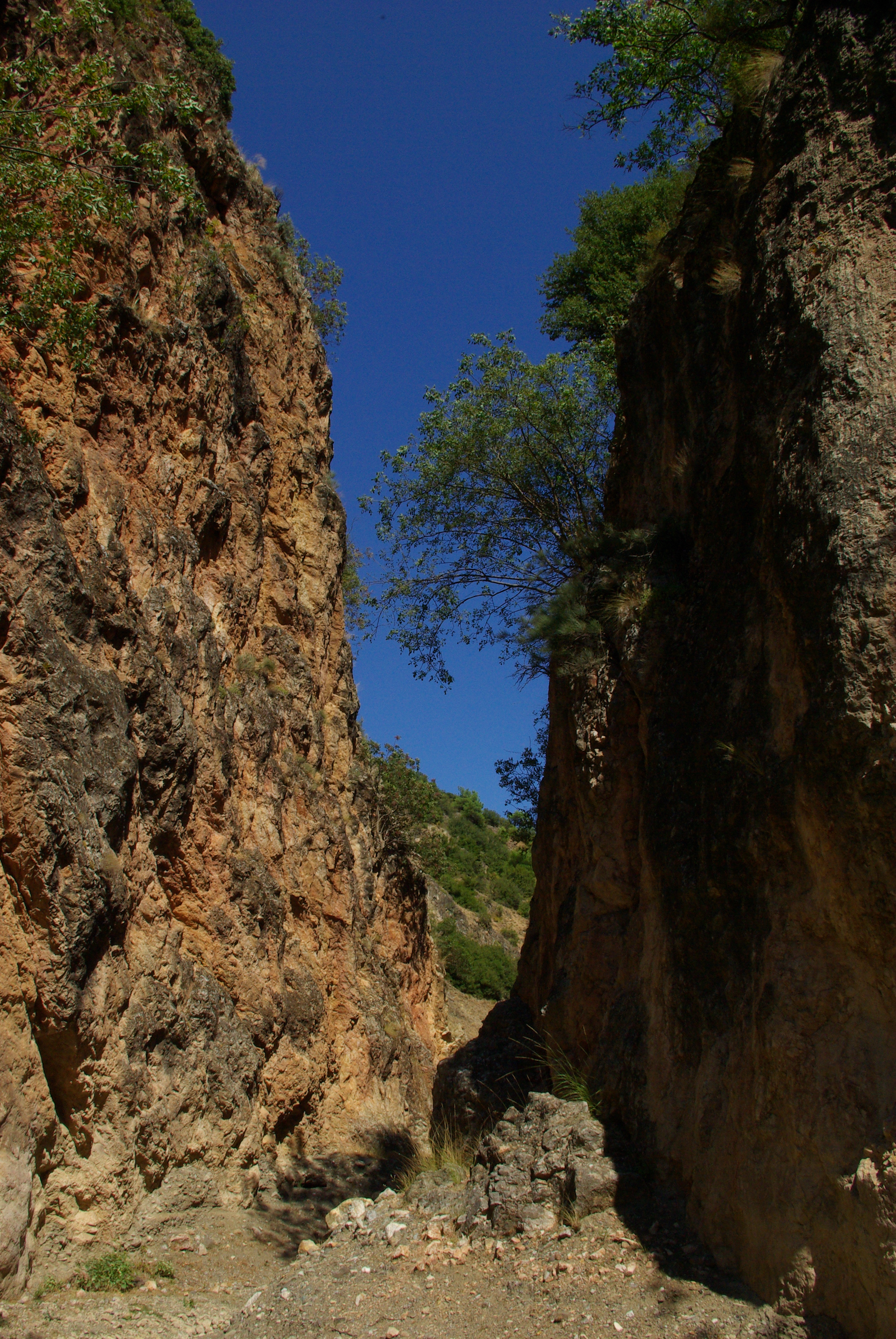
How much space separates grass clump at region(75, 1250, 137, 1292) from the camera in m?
6.89

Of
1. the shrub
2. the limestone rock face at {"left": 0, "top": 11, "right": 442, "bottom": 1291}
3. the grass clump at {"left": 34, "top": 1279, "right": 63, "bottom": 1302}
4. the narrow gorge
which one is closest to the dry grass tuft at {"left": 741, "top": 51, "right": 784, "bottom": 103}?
the narrow gorge

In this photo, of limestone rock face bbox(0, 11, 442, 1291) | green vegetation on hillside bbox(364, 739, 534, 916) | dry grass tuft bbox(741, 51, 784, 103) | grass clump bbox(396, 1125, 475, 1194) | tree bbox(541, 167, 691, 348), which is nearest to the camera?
dry grass tuft bbox(741, 51, 784, 103)

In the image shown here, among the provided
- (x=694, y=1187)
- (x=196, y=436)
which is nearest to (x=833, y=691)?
(x=694, y=1187)

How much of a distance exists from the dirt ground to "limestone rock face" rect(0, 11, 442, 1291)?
0.69 meters

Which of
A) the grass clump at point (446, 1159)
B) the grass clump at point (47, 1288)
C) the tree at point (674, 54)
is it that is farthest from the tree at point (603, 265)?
the grass clump at point (47, 1288)

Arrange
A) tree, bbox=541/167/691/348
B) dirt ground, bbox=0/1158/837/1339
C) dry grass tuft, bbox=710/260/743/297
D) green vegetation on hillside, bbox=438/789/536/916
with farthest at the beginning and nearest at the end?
green vegetation on hillside, bbox=438/789/536/916
tree, bbox=541/167/691/348
dry grass tuft, bbox=710/260/743/297
dirt ground, bbox=0/1158/837/1339

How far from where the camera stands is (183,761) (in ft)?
33.7

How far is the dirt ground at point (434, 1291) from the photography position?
198 inches

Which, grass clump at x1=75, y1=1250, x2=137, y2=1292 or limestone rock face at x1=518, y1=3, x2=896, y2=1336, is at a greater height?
limestone rock face at x1=518, y1=3, x2=896, y2=1336

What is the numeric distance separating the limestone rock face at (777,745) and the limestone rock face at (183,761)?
14.4 ft

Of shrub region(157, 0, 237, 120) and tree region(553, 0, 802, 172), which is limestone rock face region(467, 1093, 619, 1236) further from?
shrub region(157, 0, 237, 120)

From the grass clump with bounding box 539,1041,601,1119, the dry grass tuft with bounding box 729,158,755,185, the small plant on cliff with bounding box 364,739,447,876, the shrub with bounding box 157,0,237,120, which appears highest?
the shrub with bounding box 157,0,237,120

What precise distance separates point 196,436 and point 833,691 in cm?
1024

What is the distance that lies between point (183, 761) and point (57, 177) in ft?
19.8
